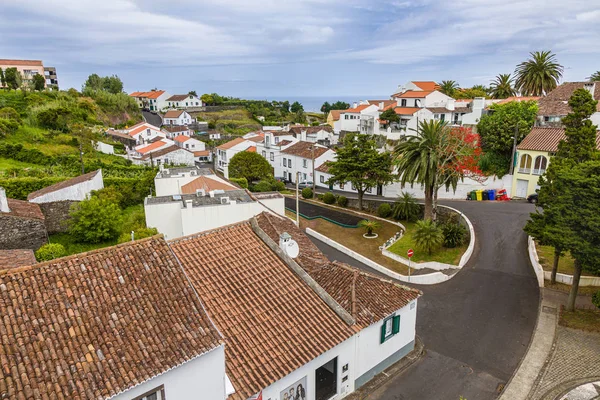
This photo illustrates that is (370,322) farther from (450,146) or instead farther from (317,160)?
(317,160)

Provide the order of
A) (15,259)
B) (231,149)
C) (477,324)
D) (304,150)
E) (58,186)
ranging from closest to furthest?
(15,259), (477,324), (58,186), (304,150), (231,149)

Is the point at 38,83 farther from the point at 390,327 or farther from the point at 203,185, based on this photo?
the point at 390,327

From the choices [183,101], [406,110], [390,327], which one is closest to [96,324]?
[390,327]

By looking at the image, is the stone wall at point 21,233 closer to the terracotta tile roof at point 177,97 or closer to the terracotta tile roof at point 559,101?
the terracotta tile roof at point 559,101

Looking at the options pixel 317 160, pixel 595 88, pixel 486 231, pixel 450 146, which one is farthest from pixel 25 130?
pixel 595 88

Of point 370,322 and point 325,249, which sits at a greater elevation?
point 370,322
